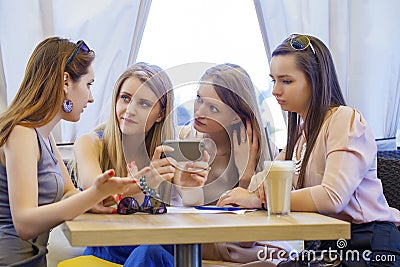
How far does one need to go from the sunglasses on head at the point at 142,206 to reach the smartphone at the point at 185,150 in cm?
12

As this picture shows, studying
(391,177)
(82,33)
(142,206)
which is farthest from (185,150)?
(82,33)

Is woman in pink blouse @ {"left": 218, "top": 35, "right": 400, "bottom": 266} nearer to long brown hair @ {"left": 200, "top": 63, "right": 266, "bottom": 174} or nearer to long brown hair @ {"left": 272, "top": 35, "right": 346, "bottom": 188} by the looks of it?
long brown hair @ {"left": 272, "top": 35, "right": 346, "bottom": 188}

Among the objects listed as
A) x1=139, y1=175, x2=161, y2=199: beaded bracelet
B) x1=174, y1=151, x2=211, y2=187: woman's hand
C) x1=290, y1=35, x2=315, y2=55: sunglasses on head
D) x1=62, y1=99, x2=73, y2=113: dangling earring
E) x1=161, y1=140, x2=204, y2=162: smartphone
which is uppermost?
x1=290, y1=35, x2=315, y2=55: sunglasses on head

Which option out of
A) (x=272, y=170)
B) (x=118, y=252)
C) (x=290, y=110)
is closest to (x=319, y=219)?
(x=272, y=170)

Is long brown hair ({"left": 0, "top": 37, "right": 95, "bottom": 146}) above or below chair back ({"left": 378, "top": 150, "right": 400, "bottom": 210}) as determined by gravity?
above

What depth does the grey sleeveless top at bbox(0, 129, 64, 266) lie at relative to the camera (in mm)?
1559

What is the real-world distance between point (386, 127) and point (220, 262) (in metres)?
1.35

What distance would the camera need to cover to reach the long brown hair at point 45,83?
5.23ft

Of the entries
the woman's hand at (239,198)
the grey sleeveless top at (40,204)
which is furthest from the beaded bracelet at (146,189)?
the grey sleeveless top at (40,204)

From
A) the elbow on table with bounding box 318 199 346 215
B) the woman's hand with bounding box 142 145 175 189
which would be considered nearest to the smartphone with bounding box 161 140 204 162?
the woman's hand with bounding box 142 145 175 189

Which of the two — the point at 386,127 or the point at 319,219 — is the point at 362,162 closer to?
the point at 319,219

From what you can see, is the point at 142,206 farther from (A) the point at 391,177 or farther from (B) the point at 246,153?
(A) the point at 391,177

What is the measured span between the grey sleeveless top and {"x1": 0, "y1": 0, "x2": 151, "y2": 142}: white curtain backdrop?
0.90 meters

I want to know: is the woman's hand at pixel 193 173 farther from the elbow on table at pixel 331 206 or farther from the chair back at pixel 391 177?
the chair back at pixel 391 177
